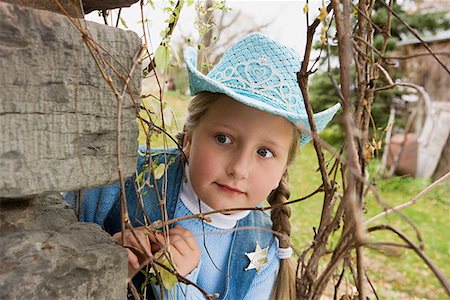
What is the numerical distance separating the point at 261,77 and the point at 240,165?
0.75ft

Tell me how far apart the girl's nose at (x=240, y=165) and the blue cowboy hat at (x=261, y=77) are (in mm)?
126

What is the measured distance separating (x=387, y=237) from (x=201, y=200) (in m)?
4.10

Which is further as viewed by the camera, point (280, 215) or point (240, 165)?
point (280, 215)

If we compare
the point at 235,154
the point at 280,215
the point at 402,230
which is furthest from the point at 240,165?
the point at 402,230

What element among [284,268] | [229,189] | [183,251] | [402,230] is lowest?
[402,230]

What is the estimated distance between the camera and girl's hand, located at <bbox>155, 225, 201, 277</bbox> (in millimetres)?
1114

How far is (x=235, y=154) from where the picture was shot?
1.18 m

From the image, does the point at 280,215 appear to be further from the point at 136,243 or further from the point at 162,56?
the point at 162,56

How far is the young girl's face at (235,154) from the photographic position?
3.88 feet

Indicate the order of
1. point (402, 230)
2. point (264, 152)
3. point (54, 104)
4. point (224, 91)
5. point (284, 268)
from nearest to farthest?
1. point (54, 104)
2. point (224, 91)
3. point (264, 152)
4. point (284, 268)
5. point (402, 230)

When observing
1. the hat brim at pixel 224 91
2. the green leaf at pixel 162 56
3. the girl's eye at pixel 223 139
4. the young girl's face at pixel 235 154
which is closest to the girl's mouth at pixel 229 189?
the young girl's face at pixel 235 154

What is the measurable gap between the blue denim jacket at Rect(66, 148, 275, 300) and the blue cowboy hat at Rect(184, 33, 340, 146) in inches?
8.6

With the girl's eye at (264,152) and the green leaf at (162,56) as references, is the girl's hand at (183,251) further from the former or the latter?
the green leaf at (162,56)

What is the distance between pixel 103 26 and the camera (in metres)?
0.76
